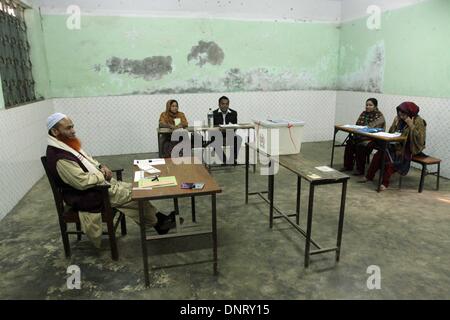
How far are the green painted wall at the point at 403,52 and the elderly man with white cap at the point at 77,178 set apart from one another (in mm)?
4729

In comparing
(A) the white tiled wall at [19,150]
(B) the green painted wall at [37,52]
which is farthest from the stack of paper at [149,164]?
(B) the green painted wall at [37,52]

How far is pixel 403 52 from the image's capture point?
5.27m

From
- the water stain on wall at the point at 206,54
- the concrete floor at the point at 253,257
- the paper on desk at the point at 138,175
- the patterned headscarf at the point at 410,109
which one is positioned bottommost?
the concrete floor at the point at 253,257

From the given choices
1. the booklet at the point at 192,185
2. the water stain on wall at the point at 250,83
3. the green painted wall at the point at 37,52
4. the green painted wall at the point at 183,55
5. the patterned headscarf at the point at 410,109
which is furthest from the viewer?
the water stain on wall at the point at 250,83

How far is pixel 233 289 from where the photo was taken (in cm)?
227

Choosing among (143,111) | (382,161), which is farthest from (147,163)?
(143,111)

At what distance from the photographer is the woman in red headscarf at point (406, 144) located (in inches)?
162

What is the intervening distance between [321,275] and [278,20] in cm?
561

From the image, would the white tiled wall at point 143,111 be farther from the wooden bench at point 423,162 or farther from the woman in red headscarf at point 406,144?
the wooden bench at point 423,162

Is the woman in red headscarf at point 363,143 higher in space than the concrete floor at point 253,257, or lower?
higher

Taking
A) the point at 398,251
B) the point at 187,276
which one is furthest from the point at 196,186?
the point at 398,251

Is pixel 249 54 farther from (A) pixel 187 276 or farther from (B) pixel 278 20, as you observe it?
(A) pixel 187 276

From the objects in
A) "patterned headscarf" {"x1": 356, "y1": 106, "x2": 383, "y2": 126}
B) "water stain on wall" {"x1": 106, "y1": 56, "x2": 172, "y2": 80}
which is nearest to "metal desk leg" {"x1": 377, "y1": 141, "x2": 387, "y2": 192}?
"patterned headscarf" {"x1": 356, "y1": 106, "x2": 383, "y2": 126}

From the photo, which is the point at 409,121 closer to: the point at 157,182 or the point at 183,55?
the point at 157,182
